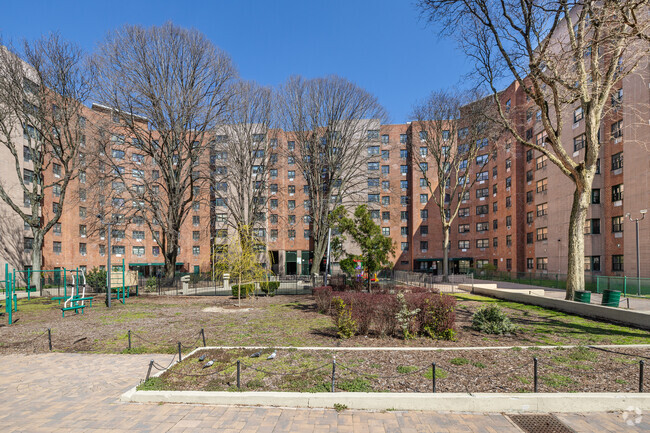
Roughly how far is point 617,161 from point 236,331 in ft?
122

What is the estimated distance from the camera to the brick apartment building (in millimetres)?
29219

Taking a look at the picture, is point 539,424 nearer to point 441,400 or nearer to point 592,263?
point 441,400

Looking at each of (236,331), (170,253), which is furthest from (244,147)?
(236,331)

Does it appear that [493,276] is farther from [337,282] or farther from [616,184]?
[337,282]

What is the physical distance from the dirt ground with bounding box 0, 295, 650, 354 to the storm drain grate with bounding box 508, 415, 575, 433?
368cm

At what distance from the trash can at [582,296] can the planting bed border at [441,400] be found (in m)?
11.8

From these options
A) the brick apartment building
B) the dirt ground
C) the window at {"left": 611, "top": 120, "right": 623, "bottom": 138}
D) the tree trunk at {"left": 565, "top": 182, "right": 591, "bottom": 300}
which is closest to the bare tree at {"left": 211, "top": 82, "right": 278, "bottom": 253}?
the brick apartment building

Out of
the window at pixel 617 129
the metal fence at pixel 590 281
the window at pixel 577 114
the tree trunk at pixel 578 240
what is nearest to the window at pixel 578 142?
the window at pixel 577 114

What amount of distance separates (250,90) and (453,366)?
3294cm

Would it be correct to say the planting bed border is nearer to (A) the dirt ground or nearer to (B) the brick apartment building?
(A) the dirt ground

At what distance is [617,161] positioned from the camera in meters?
31.0

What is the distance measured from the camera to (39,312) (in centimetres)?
1742

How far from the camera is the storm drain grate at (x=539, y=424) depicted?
512cm

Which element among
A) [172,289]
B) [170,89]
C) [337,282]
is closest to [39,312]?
[172,289]
